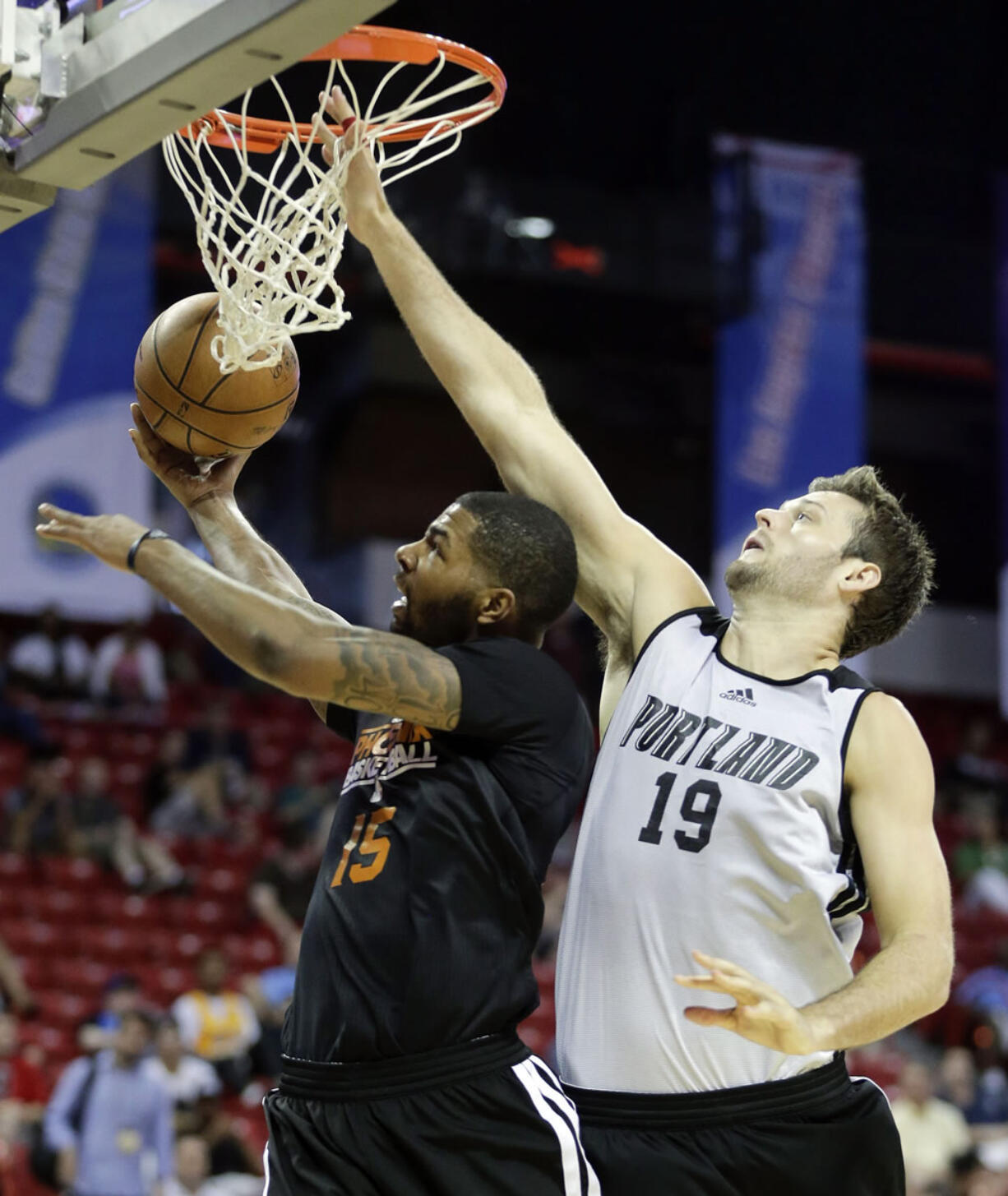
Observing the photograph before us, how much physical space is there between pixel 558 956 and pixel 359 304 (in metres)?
12.3

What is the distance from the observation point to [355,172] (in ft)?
11.2

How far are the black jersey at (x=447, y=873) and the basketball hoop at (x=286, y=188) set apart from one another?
910 mm

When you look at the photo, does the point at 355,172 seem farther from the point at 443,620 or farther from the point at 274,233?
the point at 443,620

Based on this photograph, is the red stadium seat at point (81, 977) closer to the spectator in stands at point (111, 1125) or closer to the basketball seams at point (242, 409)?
the spectator in stands at point (111, 1125)

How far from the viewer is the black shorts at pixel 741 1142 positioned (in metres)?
2.88

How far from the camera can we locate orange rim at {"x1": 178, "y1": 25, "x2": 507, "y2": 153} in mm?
3449

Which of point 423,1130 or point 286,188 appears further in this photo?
point 286,188

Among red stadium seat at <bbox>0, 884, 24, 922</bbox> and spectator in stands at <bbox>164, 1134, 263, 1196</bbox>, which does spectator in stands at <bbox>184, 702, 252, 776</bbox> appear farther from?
spectator in stands at <bbox>164, 1134, 263, 1196</bbox>

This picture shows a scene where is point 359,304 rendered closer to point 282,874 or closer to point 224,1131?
point 282,874

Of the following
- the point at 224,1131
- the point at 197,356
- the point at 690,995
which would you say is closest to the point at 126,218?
the point at 224,1131

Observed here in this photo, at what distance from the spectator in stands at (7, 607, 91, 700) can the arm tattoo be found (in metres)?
10.0

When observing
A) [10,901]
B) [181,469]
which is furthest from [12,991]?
[181,469]

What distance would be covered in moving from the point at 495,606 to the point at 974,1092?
8.30 m

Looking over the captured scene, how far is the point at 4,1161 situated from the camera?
7727 millimetres
